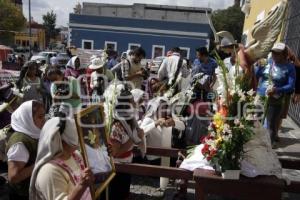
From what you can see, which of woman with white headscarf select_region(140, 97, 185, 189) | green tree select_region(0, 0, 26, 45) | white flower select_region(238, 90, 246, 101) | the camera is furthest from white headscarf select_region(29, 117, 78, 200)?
green tree select_region(0, 0, 26, 45)

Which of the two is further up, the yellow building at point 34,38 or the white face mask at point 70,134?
the yellow building at point 34,38

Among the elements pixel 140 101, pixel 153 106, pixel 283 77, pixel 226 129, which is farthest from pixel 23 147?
pixel 283 77

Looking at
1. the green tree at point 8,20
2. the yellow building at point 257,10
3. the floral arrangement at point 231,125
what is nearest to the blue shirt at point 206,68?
the yellow building at point 257,10

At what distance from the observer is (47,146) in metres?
2.47

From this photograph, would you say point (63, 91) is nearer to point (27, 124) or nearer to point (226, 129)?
point (27, 124)

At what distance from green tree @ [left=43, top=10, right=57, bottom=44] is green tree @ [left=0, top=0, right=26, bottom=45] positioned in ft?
97.6

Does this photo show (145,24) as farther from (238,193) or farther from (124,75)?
(238,193)

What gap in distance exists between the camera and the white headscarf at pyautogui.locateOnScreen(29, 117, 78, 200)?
2.45m

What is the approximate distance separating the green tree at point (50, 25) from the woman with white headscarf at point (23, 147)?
79.1 metres

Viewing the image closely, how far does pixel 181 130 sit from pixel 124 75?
2.55 m

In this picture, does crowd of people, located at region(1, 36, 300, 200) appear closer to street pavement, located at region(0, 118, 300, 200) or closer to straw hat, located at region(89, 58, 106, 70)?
straw hat, located at region(89, 58, 106, 70)

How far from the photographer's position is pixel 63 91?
5781mm

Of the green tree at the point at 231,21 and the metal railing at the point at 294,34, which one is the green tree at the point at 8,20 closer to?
the green tree at the point at 231,21

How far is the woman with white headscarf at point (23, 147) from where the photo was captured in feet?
9.77
